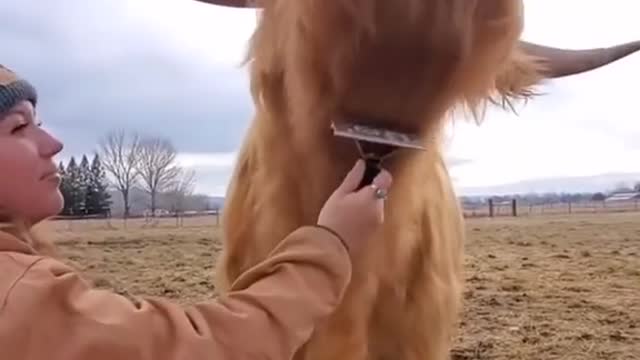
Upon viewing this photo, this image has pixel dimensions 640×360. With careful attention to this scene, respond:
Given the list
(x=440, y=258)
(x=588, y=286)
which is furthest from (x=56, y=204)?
(x=588, y=286)

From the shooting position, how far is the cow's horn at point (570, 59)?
2.23 meters

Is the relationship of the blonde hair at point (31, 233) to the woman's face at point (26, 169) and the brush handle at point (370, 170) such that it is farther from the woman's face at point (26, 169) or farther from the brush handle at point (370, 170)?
the brush handle at point (370, 170)

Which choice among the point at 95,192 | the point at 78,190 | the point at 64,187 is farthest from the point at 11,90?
the point at 95,192

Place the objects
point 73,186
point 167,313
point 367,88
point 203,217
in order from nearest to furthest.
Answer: point 167,313 < point 367,88 < point 73,186 < point 203,217

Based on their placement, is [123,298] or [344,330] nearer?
[123,298]

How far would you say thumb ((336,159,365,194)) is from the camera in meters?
1.50

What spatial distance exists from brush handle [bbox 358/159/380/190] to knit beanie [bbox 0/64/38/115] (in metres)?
0.52

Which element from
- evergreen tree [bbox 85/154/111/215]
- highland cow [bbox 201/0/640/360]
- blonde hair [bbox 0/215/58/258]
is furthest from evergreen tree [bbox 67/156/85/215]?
evergreen tree [bbox 85/154/111/215]

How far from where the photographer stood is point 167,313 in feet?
4.26

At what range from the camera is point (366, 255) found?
1.81 meters

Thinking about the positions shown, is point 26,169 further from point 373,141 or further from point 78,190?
point 78,190

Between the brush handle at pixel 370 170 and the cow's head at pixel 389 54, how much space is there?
76 mm

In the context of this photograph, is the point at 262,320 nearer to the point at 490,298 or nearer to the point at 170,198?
the point at 490,298

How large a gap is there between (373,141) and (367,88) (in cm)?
9
